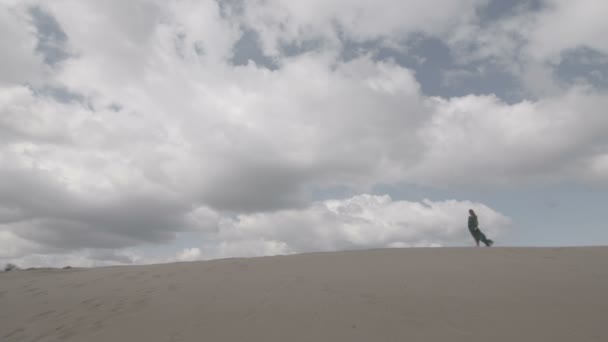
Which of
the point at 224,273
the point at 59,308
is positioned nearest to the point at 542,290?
the point at 224,273

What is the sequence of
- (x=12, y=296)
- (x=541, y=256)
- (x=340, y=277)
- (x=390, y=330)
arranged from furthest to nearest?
(x=541, y=256) → (x=12, y=296) → (x=340, y=277) → (x=390, y=330)

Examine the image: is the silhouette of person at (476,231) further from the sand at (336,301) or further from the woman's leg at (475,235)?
the sand at (336,301)

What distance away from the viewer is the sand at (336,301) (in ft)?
17.3

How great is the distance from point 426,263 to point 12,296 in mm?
9499

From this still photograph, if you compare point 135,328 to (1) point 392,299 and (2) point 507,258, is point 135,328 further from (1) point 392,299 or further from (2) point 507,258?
(2) point 507,258

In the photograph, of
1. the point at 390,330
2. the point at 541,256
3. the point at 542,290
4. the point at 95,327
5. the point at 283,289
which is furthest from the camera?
the point at 541,256

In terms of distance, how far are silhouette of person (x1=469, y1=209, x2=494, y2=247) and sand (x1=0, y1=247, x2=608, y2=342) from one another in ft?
8.33

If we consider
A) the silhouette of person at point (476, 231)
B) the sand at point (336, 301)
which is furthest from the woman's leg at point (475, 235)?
the sand at point (336, 301)

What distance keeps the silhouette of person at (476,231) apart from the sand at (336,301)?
2.54 m

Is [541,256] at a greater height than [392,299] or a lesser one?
greater

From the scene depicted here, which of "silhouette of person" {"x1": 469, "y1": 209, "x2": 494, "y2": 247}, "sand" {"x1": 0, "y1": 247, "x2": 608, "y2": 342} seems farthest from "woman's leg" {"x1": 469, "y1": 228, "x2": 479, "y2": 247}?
"sand" {"x1": 0, "y1": 247, "x2": 608, "y2": 342}

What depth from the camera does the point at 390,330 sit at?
5176 mm

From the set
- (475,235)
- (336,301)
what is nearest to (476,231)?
(475,235)

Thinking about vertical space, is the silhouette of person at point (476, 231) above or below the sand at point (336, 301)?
above
